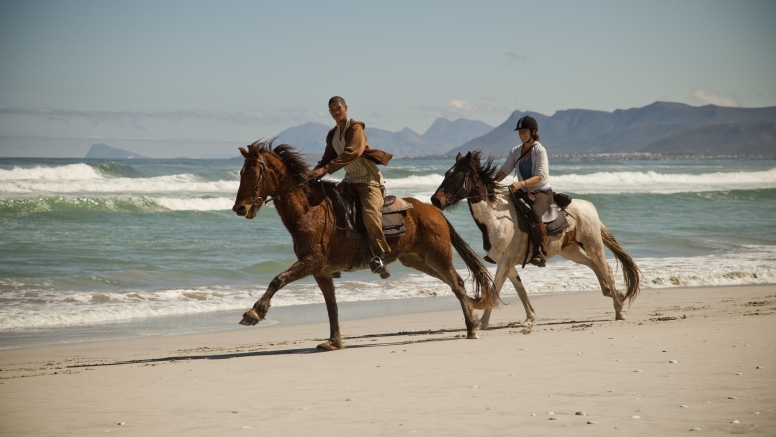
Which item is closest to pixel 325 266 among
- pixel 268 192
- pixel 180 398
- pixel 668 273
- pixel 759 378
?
pixel 268 192

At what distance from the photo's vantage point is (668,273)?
46.6ft

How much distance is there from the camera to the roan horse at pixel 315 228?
23.8 ft

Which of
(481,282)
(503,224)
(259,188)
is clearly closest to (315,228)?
(259,188)

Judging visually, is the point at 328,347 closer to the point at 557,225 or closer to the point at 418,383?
the point at 418,383

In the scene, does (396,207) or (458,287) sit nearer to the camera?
(396,207)

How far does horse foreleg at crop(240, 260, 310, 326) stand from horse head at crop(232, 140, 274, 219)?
0.64 m

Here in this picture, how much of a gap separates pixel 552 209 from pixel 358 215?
2573mm

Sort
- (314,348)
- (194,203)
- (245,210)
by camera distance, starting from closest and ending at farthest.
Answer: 1. (245,210)
2. (314,348)
3. (194,203)

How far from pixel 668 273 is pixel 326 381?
10.0 m

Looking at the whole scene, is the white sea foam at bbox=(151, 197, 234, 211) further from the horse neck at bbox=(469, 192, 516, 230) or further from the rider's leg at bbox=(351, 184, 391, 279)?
the rider's leg at bbox=(351, 184, 391, 279)

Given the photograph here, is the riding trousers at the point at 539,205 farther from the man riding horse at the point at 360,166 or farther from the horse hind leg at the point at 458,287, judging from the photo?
the man riding horse at the point at 360,166

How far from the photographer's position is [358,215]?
7.75 meters

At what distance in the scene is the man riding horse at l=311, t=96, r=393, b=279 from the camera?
7.50 meters

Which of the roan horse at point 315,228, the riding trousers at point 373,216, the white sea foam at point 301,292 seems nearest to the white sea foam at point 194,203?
the white sea foam at point 301,292
